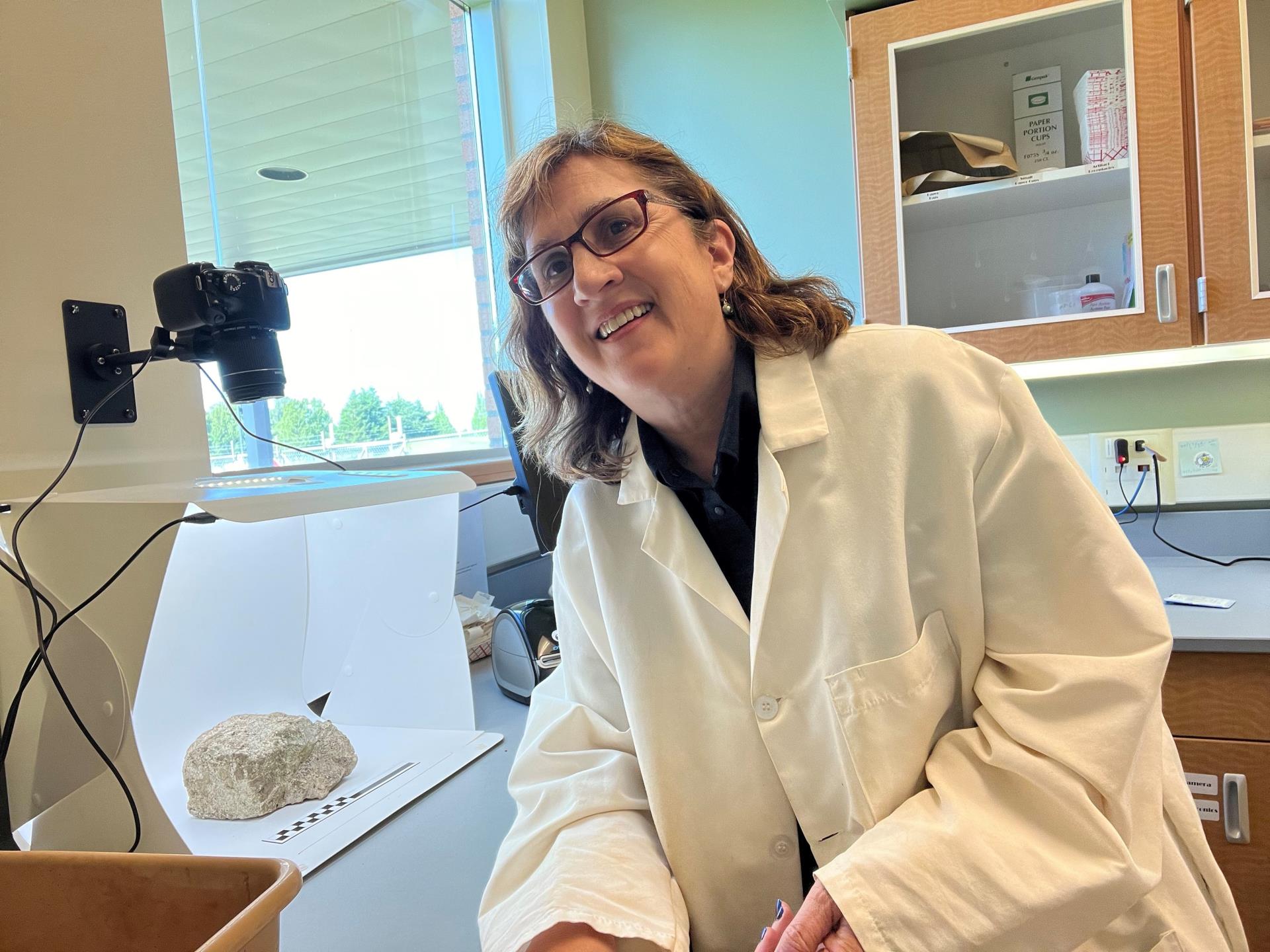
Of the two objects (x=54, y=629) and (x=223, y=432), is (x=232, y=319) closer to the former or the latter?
(x=54, y=629)

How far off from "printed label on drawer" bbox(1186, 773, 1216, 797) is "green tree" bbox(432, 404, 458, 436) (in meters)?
2.00

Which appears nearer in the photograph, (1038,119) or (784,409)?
(784,409)

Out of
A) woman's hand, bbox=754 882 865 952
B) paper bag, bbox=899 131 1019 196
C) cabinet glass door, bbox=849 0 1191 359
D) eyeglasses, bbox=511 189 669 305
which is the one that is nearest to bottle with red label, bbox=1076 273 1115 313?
cabinet glass door, bbox=849 0 1191 359

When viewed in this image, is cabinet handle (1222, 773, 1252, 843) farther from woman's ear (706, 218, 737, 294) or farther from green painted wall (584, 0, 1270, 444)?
green painted wall (584, 0, 1270, 444)

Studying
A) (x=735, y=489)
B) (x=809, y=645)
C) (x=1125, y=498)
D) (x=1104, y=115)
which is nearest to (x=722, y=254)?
(x=735, y=489)

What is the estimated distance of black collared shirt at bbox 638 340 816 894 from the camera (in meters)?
0.88

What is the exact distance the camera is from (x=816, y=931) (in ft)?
2.16

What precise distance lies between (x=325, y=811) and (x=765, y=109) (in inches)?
83.7

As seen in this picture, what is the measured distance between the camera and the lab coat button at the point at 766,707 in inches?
31.1

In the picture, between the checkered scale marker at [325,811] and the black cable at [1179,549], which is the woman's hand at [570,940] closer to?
the checkered scale marker at [325,811]

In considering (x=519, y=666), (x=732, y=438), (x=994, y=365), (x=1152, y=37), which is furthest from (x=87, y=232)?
(x=1152, y=37)

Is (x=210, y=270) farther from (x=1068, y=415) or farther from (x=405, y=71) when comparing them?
(x=405, y=71)

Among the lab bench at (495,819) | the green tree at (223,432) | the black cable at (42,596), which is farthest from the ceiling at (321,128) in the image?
the lab bench at (495,819)

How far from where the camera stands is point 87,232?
982mm
